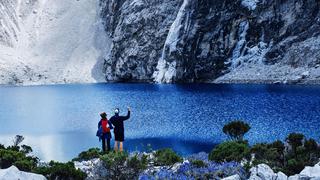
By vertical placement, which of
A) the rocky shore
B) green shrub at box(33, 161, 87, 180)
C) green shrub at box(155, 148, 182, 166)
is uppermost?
the rocky shore

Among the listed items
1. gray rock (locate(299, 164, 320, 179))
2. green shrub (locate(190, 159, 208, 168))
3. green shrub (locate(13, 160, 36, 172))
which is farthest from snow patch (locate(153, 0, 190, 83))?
gray rock (locate(299, 164, 320, 179))

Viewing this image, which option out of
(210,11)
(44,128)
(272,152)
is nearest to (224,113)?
(44,128)

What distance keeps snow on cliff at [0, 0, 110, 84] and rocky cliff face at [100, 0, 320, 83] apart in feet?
48.3

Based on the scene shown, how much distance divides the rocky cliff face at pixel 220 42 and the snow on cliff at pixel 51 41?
48.3ft

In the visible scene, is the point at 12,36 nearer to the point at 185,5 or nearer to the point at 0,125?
the point at 185,5

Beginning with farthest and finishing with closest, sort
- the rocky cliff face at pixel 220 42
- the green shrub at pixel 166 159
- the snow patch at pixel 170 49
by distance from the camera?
1. the snow patch at pixel 170 49
2. the rocky cliff face at pixel 220 42
3. the green shrub at pixel 166 159

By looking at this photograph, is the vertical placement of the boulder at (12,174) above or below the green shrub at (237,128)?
above

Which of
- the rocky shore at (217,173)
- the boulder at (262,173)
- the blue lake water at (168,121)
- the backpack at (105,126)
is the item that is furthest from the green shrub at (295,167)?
the backpack at (105,126)

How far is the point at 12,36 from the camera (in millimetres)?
150875

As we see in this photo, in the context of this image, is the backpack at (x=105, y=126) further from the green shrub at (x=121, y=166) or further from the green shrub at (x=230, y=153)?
the green shrub at (x=121, y=166)

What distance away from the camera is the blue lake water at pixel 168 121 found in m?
35.5

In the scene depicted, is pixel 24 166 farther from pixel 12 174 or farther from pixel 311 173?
pixel 311 173

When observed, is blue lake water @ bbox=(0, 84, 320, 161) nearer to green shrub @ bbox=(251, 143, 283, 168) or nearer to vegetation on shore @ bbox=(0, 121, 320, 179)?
vegetation on shore @ bbox=(0, 121, 320, 179)

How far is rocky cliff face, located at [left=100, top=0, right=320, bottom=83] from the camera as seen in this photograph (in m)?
94.3
